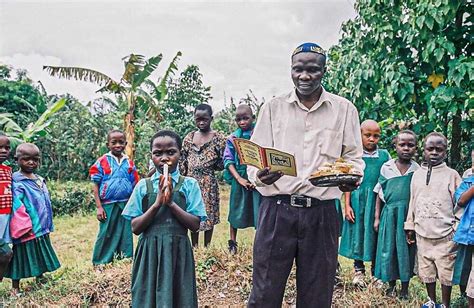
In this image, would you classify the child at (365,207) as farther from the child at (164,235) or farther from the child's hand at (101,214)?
the child's hand at (101,214)

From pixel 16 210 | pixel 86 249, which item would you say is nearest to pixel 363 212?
pixel 16 210

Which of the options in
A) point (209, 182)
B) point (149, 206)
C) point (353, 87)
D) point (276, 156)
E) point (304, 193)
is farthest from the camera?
point (353, 87)

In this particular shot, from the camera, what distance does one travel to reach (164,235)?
2.98 m

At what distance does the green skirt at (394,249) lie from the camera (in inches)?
154

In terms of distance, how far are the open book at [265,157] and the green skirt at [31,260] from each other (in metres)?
2.91

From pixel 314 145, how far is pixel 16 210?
295cm

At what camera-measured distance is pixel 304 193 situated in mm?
2484

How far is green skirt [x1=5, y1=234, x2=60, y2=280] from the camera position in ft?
13.9

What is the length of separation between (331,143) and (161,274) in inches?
53.4

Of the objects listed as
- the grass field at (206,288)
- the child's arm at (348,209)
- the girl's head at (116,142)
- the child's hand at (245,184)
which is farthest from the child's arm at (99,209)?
the child's arm at (348,209)

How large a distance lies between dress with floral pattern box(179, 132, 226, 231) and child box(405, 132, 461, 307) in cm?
191

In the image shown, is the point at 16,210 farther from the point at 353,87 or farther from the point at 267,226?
the point at 353,87

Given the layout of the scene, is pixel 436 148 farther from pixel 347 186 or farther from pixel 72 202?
pixel 72 202

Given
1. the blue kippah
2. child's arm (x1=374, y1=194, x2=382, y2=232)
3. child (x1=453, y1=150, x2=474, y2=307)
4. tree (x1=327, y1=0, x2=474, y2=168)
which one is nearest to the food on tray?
the blue kippah
